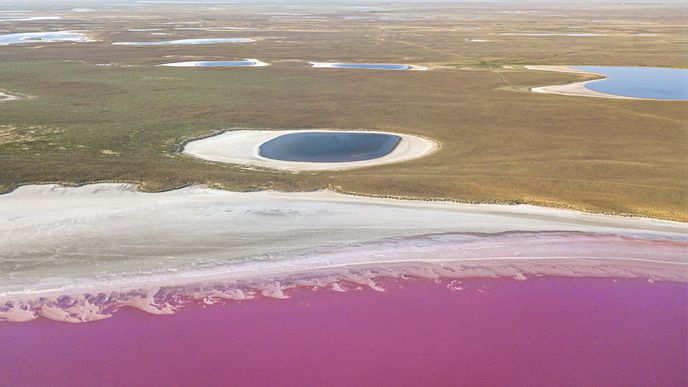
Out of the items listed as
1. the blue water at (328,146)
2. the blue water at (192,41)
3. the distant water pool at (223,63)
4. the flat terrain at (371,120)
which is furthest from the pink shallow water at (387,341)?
the blue water at (192,41)

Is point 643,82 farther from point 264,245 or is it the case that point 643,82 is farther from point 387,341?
point 387,341

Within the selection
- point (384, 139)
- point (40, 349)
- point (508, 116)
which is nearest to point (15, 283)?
point (40, 349)

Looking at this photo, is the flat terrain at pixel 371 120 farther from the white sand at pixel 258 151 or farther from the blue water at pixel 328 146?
the blue water at pixel 328 146

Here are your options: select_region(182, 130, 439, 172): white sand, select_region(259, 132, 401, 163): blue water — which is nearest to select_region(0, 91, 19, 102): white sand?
select_region(182, 130, 439, 172): white sand

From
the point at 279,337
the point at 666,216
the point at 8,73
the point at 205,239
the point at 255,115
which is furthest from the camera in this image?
the point at 8,73

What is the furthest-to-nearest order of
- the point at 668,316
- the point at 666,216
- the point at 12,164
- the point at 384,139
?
the point at 384,139, the point at 12,164, the point at 666,216, the point at 668,316

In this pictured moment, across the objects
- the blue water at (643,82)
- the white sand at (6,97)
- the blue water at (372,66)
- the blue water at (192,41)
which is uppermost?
the blue water at (643,82)

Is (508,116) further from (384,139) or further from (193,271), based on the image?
(193,271)
